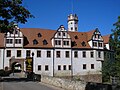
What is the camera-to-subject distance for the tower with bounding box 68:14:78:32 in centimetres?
8907

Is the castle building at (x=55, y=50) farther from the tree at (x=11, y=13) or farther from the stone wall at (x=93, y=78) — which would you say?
the tree at (x=11, y=13)

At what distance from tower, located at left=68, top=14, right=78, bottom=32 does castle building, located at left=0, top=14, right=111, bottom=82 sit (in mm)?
26744

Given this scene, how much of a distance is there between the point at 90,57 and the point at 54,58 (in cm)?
949

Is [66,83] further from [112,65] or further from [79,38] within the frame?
[79,38]

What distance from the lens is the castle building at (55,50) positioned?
2109 inches

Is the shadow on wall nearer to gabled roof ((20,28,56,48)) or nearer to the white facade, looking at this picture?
the white facade

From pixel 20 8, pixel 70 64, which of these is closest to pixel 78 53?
pixel 70 64

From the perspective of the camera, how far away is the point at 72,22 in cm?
8962

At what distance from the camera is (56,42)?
56.2 meters

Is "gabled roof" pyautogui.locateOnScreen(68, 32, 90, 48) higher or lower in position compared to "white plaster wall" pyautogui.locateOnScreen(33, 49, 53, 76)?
higher

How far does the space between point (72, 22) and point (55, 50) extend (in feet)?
116

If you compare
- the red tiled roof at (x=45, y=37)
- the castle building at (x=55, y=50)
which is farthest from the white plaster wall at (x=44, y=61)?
the red tiled roof at (x=45, y=37)

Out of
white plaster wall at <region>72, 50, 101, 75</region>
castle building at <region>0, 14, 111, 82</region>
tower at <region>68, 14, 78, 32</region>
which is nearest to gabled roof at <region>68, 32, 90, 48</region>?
castle building at <region>0, 14, 111, 82</region>

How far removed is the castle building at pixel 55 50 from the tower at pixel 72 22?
26.7 metres
